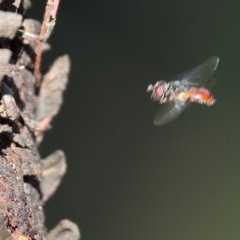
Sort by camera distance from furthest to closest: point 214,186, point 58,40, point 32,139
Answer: point 214,186 < point 58,40 < point 32,139

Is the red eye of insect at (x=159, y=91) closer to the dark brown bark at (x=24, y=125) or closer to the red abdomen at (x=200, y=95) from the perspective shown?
the red abdomen at (x=200, y=95)

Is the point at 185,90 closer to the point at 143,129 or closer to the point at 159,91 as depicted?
the point at 159,91

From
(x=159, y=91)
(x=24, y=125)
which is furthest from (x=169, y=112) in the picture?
(x=24, y=125)

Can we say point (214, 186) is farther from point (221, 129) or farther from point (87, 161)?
point (87, 161)

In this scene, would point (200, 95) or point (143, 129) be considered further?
point (143, 129)

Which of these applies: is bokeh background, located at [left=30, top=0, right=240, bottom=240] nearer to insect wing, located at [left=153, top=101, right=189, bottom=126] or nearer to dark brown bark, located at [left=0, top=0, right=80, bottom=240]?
insect wing, located at [left=153, top=101, right=189, bottom=126]

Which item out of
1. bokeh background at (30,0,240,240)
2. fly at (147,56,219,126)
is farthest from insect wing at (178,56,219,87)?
bokeh background at (30,0,240,240)

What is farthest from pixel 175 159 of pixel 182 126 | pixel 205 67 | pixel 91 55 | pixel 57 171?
pixel 57 171
